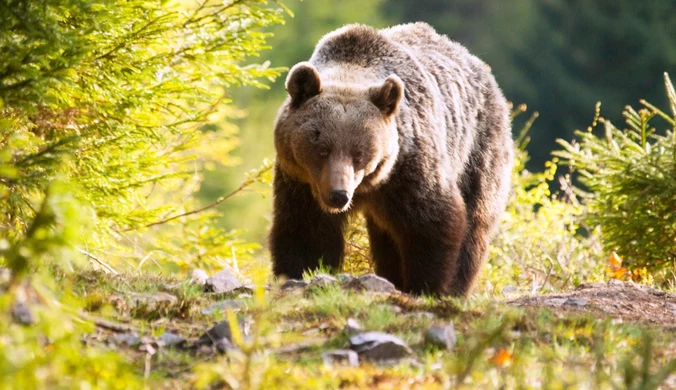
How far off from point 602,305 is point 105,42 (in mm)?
3296

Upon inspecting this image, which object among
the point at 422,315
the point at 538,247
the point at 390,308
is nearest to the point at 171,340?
the point at 390,308

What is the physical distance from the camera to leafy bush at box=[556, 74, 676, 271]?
748cm

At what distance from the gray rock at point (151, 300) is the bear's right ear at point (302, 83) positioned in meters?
1.87

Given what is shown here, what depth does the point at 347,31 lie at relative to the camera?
637 centimetres

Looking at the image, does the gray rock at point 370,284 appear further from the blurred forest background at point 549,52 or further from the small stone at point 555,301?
the blurred forest background at point 549,52

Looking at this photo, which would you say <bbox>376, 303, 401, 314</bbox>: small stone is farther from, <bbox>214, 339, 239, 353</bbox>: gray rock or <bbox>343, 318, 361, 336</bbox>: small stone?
<bbox>214, 339, 239, 353</bbox>: gray rock

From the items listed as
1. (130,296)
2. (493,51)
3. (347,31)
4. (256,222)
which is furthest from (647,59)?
(130,296)

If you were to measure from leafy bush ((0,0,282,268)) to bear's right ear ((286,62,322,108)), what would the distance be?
0.93 meters

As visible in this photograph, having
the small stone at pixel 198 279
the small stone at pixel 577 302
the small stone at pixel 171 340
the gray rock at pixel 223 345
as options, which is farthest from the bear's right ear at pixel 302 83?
the gray rock at pixel 223 345

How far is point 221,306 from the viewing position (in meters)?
4.27

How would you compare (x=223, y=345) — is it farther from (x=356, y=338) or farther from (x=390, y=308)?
(x=390, y=308)

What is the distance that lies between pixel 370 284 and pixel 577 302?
3.77ft

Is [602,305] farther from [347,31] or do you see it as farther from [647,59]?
[647,59]

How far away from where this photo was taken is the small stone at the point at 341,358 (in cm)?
337
